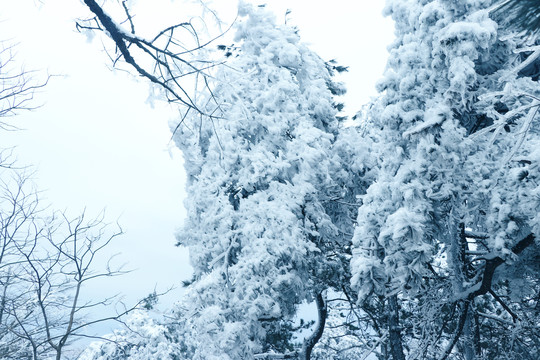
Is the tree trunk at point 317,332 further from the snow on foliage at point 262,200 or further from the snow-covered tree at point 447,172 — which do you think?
the snow-covered tree at point 447,172

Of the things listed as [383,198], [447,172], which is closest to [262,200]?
[383,198]

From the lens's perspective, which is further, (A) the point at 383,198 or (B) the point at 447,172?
(A) the point at 383,198

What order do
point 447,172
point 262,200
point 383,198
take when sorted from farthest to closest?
point 262,200
point 383,198
point 447,172

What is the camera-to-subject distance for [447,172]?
27.6ft

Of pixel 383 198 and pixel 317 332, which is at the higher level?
pixel 383 198

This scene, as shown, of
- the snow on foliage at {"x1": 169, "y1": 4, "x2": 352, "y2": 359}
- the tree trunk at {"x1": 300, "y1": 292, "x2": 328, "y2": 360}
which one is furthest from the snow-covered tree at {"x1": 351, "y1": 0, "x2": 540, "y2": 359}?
the tree trunk at {"x1": 300, "y1": 292, "x2": 328, "y2": 360}

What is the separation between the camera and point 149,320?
19.8m

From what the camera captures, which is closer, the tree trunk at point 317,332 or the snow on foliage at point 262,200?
the snow on foliage at point 262,200

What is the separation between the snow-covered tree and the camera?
793 cm

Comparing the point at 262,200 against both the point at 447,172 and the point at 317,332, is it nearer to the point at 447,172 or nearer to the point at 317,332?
the point at 447,172

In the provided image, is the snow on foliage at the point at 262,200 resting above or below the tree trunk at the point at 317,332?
above

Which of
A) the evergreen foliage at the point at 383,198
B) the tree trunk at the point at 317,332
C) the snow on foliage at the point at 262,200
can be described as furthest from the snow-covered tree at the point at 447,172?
the tree trunk at the point at 317,332

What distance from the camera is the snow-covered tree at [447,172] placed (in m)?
7.93

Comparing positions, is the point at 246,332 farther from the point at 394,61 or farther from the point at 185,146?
the point at 394,61
